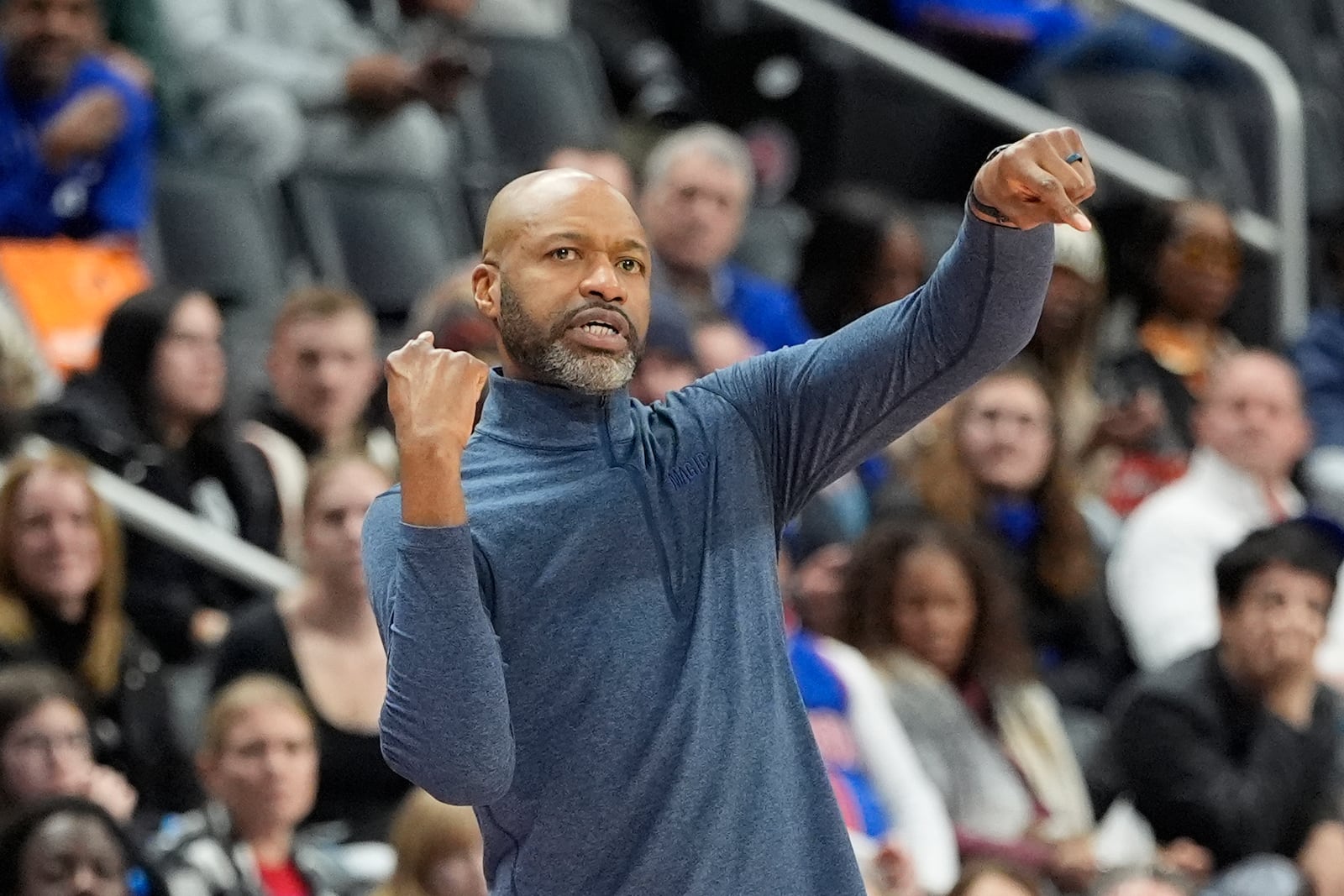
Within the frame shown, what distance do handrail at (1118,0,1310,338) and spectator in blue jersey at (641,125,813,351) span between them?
168 cm

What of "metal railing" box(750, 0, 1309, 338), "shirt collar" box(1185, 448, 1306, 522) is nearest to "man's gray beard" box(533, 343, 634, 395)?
"shirt collar" box(1185, 448, 1306, 522)

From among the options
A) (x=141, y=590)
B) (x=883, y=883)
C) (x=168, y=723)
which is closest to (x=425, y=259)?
(x=141, y=590)

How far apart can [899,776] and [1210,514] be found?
45.4 inches

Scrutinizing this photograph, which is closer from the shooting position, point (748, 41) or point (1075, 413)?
point (1075, 413)

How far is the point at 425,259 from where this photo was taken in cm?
532

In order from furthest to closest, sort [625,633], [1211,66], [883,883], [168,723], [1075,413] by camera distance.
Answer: [1211,66], [1075,413], [168,723], [883,883], [625,633]

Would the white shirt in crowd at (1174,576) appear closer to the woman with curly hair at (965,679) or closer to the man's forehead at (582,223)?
the woman with curly hair at (965,679)

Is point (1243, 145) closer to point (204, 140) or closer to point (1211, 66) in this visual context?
point (1211, 66)

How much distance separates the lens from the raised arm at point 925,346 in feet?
6.51

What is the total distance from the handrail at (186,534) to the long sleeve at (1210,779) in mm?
1410

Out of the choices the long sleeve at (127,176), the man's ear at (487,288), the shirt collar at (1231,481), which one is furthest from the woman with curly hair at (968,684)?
the man's ear at (487,288)

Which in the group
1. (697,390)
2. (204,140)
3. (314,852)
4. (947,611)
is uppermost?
(697,390)

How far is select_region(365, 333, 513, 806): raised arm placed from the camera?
74.2 inches

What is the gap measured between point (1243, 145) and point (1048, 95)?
0.59 m
